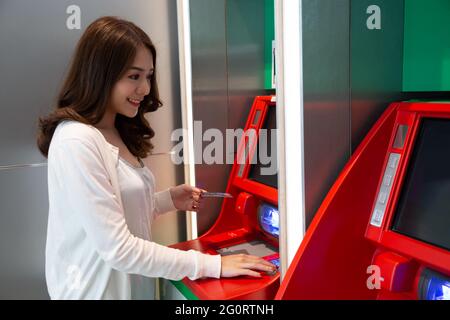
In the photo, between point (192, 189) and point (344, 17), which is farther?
point (192, 189)

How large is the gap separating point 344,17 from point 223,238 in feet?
3.56

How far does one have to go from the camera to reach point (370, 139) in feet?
4.19

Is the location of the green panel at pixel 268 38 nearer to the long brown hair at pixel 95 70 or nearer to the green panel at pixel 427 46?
the green panel at pixel 427 46

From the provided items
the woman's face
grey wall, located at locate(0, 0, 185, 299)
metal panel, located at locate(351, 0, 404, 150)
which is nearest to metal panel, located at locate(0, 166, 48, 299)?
grey wall, located at locate(0, 0, 185, 299)

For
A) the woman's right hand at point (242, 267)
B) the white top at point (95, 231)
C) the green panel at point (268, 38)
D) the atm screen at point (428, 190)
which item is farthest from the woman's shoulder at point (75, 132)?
the green panel at point (268, 38)

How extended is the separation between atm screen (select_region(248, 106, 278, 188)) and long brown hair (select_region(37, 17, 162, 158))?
2.62 feet

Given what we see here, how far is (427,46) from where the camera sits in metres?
1.34

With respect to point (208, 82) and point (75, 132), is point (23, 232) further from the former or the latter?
point (208, 82)

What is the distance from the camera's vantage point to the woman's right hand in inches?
53.0

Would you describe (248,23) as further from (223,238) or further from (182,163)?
(223,238)

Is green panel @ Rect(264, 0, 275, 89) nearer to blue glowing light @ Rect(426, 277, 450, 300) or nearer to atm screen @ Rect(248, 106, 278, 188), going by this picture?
atm screen @ Rect(248, 106, 278, 188)

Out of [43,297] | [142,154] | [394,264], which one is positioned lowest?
[43,297]

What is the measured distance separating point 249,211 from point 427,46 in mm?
969
